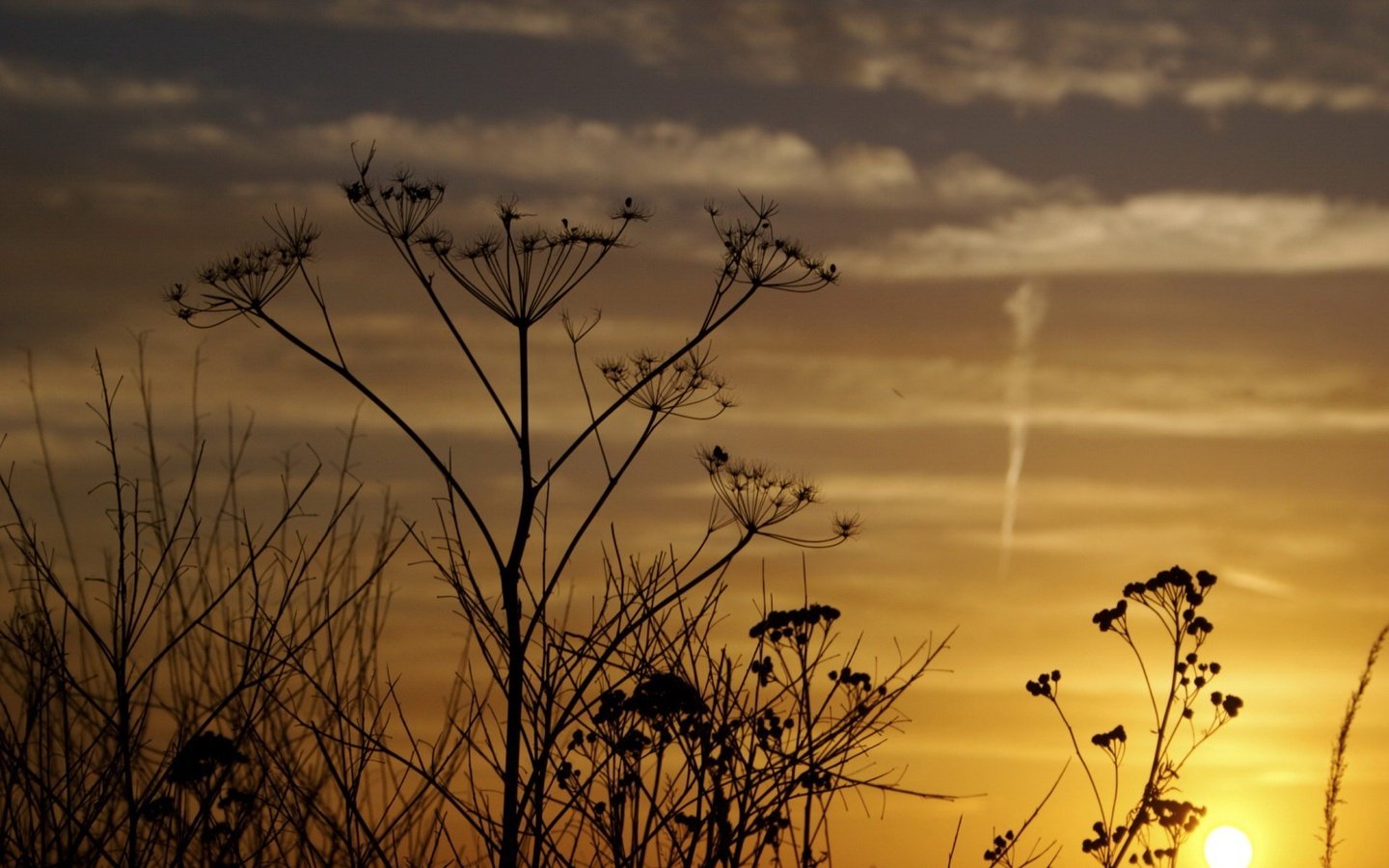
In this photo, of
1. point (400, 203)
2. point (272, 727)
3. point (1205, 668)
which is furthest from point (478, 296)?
point (1205, 668)

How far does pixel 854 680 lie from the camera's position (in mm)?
10031

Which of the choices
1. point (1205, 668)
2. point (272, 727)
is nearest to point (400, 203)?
point (272, 727)

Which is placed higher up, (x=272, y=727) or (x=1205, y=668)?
(x=1205, y=668)

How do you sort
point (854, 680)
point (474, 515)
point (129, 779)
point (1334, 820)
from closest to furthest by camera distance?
point (129, 779), point (474, 515), point (854, 680), point (1334, 820)

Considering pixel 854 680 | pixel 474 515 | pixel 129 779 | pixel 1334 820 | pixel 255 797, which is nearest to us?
pixel 129 779

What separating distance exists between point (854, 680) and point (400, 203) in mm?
3905

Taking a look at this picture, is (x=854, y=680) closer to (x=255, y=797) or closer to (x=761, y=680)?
(x=761, y=680)

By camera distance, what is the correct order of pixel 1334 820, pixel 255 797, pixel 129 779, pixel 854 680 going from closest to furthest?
pixel 129 779 → pixel 255 797 → pixel 854 680 → pixel 1334 820

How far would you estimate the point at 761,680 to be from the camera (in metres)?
8.97

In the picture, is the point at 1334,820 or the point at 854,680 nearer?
the point at 854,680

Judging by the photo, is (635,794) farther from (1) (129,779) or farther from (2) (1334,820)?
(2) (1334,820)

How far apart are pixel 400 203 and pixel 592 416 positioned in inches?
63.0

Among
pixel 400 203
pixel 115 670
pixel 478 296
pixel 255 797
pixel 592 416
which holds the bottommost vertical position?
pixel 255 797

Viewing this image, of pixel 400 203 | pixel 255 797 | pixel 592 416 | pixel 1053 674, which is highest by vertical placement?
pixel 400 203
